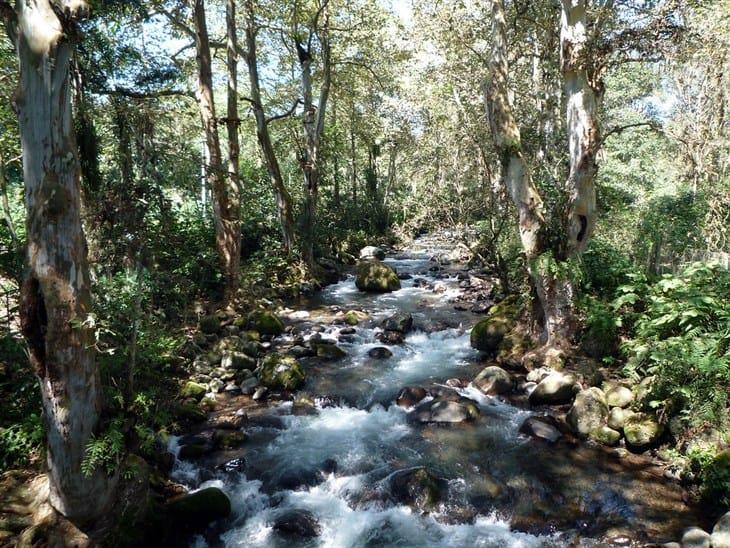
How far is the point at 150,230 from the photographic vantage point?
229 inches

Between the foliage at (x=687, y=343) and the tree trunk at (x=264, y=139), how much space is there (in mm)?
12310

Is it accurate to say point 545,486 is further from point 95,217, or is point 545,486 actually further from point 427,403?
point 95,217

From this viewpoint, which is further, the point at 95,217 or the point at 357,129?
the point at 357,129

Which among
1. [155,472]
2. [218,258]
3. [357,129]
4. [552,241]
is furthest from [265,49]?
[155,472]

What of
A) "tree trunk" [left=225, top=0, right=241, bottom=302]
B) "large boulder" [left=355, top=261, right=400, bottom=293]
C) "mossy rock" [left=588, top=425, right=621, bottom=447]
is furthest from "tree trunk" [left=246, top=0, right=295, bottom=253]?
"mossy rock" [left=588, top=425, right=621, bottom=447]

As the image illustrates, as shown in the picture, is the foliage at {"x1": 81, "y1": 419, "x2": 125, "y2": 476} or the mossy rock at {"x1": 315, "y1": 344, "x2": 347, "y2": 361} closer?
the foliage at {"x1": 81, "y1": 419, "x2": 125, "y2": 476}

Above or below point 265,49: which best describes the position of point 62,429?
below

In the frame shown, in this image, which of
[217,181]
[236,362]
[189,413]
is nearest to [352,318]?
[236,362]

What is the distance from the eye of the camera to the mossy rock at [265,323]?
12.6 meters

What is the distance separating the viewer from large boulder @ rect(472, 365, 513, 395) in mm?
9219

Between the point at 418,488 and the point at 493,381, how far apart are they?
11.6 feet

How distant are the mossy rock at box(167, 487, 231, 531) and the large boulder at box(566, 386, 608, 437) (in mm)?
5633

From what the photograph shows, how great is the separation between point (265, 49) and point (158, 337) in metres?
20.1

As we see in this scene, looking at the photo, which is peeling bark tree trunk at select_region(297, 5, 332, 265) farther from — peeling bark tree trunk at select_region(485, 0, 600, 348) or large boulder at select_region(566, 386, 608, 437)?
→ large boulder at select_region(566, 386, 608, 437)
